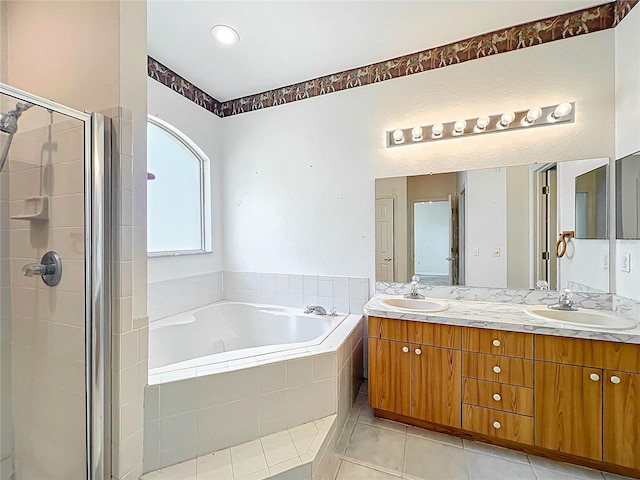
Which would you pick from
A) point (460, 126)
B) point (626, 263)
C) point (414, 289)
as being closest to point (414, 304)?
point (414, 289)

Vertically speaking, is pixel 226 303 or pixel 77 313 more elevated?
pixel 77 313

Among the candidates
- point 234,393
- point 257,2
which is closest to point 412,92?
point 257,2

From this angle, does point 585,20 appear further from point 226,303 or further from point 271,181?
point 226,303

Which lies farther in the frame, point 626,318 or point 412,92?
point 412,92

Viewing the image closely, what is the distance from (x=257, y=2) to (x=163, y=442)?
95.9 inches

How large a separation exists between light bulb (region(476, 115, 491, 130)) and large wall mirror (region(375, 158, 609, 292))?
322 millimetres

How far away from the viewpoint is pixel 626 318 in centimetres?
164

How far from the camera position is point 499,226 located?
A: 2.10 m

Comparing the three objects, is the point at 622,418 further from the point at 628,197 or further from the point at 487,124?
the point at 487,124

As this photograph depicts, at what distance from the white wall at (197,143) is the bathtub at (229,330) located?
382 millimetres

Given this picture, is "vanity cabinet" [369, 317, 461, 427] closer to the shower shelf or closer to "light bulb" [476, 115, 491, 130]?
"light bulb" [476, 115, 491, 130]

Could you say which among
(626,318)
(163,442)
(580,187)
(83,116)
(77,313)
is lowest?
(163,442)

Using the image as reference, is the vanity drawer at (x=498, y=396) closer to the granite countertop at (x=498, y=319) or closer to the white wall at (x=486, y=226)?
the granite countertop at (x=498, y=319)

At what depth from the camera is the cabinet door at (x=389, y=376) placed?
1.84m
